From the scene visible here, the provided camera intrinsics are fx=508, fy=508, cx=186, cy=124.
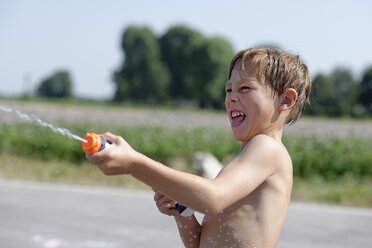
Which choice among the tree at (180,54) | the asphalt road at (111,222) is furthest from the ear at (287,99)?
the tree at (180,54)

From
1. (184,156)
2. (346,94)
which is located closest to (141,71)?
(346,94)

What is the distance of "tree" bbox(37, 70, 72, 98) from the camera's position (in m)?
89.4

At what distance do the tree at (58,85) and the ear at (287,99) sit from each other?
294 ft

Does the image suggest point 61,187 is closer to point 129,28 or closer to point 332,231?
point 332,231

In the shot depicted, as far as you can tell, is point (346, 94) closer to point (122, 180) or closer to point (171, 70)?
point (122, 180)

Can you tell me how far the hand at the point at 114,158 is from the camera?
3.61 feet

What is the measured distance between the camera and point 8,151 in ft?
33.4

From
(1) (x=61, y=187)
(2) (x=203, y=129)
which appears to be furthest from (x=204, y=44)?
(1) (x=61, y=187)

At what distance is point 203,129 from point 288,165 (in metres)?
Answer: 10.7

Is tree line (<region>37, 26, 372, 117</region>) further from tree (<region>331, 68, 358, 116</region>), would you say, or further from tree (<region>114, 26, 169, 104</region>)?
tree (<region>331, 68, 358, 116</region>)

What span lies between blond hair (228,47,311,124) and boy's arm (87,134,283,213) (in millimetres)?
168

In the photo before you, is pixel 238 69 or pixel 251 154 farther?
pixel 238 69

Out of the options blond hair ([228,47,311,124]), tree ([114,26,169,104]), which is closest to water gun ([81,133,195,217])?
blond hair ([228,47,311,124])

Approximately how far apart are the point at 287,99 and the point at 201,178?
0.39 metres
